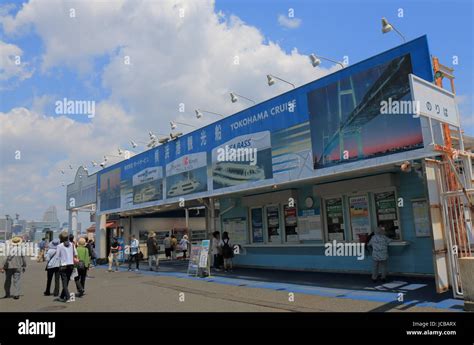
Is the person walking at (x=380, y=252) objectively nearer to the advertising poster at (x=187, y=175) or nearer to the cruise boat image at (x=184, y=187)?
the advertising poster at (x=187, y=175)

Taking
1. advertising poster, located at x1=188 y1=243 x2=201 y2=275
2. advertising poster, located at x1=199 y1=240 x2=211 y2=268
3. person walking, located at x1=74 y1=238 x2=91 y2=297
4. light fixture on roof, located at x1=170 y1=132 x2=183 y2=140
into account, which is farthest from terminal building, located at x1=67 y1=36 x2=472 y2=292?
person walking, located at x1=74 y1=238 x2=91 y2=297

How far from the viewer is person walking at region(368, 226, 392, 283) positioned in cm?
1017

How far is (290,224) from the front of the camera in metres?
14.4

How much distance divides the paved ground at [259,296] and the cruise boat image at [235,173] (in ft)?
11.0

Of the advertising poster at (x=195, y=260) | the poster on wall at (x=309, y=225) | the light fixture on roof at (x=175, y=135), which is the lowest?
the advertising poster at (x=195, y=260)

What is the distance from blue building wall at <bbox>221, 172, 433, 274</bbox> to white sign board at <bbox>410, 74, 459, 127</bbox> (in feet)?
8.35

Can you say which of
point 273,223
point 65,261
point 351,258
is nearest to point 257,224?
point 273,223

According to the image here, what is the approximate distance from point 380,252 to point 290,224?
464 cm

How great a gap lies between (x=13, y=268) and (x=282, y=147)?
8611 millimetres

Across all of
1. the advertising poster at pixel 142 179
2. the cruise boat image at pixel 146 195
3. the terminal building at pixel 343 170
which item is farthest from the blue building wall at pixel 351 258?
the cruise boat image at pixel 146 195

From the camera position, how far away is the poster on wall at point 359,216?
11930mm
